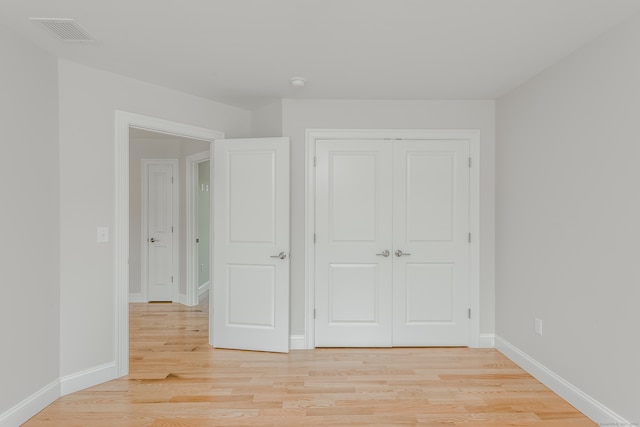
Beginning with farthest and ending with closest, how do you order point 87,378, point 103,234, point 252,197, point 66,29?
1. point 252,197
2. point 103,234
3. point 87,378
4. point 66,29

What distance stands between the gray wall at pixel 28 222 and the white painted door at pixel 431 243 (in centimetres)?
276

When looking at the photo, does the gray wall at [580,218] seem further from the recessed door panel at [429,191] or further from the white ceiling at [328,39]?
the recessed door panel at [429,191]

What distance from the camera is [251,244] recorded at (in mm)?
3260

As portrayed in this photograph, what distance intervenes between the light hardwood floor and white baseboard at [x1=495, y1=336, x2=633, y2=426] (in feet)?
0.18

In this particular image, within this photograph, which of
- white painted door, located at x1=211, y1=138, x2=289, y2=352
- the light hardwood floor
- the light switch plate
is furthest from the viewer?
white painted door, located at x1=211, y1=138, x2=289, y2=352

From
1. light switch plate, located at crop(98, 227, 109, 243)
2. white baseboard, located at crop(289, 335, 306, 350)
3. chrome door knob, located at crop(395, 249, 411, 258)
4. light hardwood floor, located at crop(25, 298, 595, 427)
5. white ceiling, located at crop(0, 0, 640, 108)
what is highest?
white ceiling, located at crop(0, 0, 640, 108)

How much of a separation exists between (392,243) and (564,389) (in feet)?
5.46

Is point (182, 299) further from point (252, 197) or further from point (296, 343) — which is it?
point (252, 197)

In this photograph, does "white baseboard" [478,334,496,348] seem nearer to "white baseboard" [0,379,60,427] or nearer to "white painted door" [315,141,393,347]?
"white painted door" [315,141,393,347]

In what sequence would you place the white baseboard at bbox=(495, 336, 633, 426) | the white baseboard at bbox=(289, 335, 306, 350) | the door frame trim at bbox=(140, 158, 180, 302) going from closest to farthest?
the white baseboard at bbox=(495, 336, 633, 426)
the white baseboard at bbox=(289, 335, 306, 350)
the door frame trim at bbox=(140, 158, 180, 302)

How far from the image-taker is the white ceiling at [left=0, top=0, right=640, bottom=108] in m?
1.84

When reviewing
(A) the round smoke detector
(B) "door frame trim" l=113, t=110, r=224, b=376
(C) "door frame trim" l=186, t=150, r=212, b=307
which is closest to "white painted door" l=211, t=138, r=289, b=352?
(A) the round smoke detector

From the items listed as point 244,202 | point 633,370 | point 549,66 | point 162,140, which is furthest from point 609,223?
point 162,140

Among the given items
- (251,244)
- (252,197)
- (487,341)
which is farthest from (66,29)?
(487,341)
